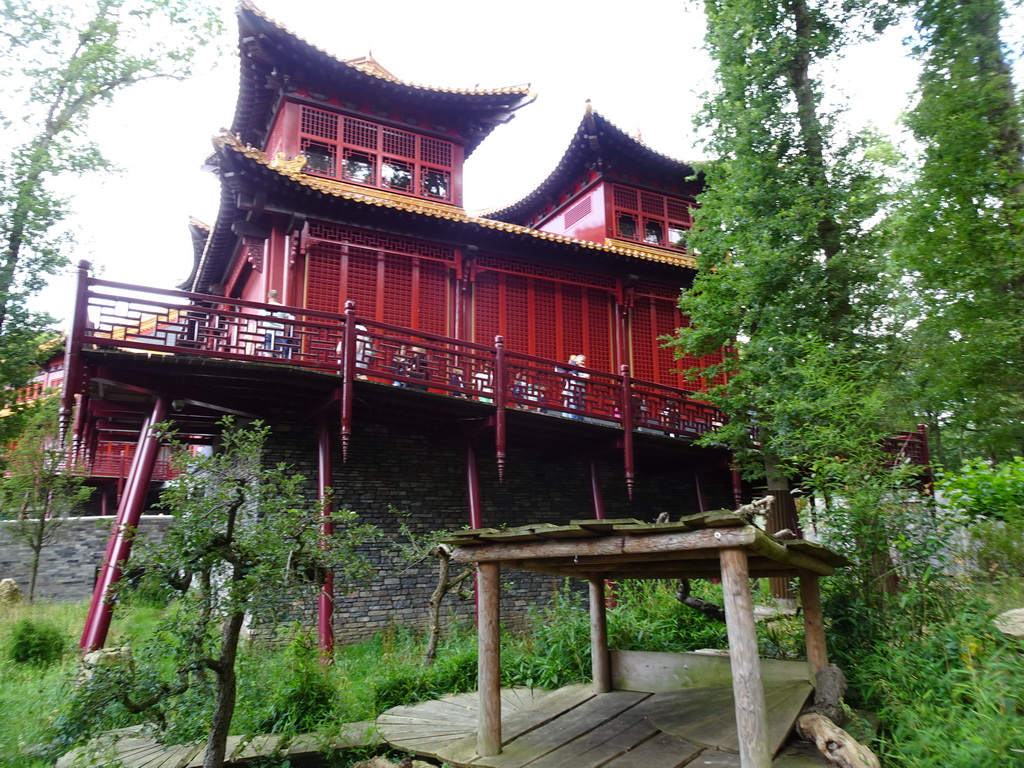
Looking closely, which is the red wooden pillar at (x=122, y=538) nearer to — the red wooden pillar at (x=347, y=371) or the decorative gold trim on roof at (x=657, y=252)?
the red wooden pillar at (x=347, y=371)

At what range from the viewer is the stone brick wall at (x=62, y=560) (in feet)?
54.9

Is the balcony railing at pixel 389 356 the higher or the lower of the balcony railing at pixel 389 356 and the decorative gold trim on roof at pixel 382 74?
the lower

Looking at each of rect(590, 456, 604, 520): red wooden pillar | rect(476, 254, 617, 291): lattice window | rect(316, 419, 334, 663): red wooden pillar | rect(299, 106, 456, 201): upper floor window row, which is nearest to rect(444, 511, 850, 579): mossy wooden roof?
rect(316, 419, 334, 663): red wooden pillar

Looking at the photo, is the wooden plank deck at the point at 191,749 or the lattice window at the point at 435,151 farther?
the lattice window at the point at 435,151

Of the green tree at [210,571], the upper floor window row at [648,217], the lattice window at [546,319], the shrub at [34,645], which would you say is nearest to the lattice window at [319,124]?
the lattice window at [546,319]

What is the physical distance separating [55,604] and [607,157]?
15691mm

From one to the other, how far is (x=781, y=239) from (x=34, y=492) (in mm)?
15965

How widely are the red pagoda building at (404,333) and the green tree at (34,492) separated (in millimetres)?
2942

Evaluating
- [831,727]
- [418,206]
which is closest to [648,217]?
[418,206]

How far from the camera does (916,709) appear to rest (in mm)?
5457

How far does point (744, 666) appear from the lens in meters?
4.61

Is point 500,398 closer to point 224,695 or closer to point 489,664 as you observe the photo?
point 489,664

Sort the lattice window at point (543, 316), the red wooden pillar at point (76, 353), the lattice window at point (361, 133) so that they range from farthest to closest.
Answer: the lattice window at point (543, 316) → the lattice window at point (361, 133) → the red wooden pillar at point (76, 353)

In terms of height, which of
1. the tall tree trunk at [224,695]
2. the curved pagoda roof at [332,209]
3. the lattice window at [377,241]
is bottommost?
the tall tree trunk at [224,695]
